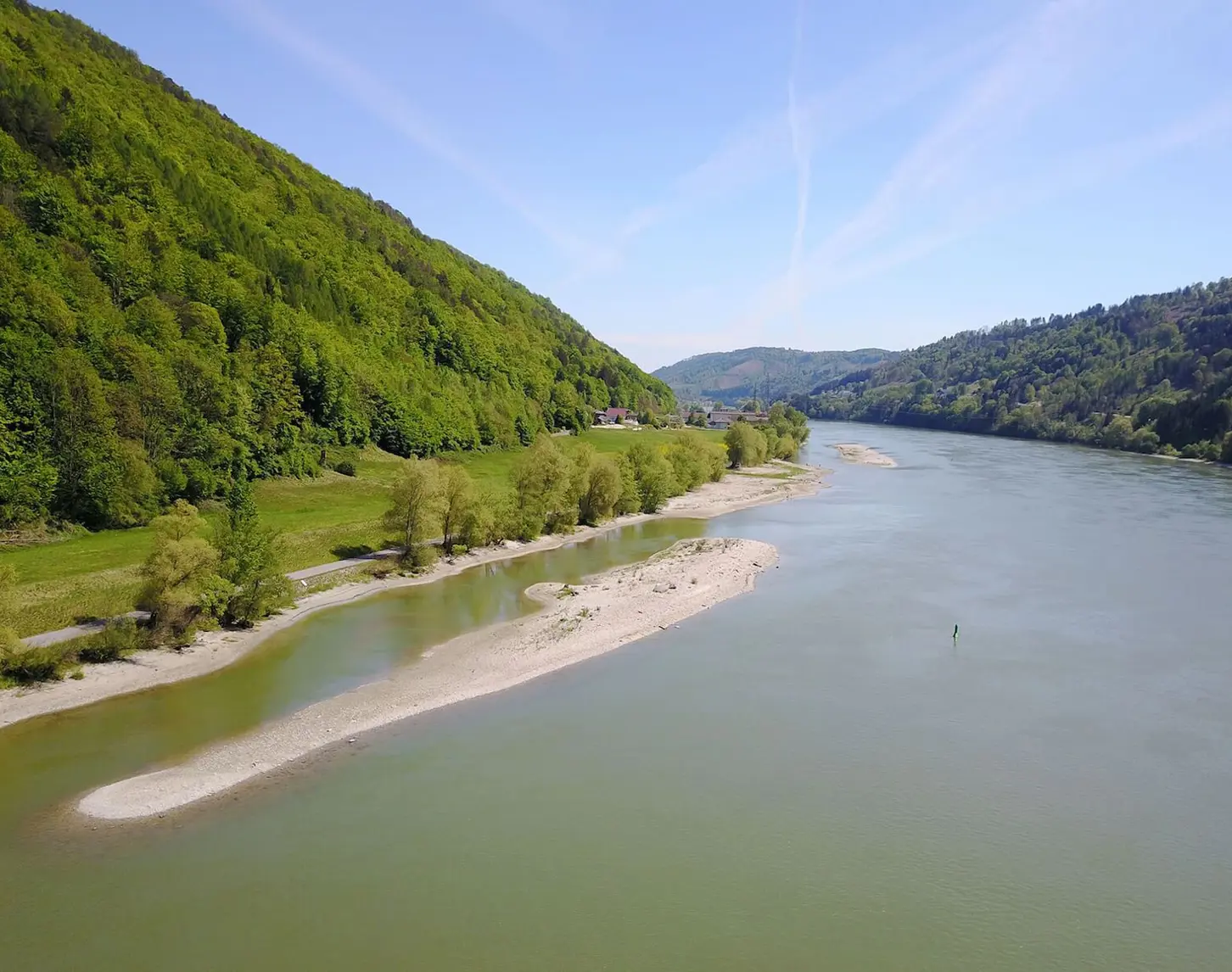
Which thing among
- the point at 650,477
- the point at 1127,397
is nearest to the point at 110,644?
the point at 650,477

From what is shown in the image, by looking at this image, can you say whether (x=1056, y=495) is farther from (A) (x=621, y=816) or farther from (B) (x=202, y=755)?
(B) (x=202, y=755)

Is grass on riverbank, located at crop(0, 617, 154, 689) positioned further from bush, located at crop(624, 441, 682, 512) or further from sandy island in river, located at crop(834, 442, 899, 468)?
sandy island in river, located at crop(834, 442, 899, 468)

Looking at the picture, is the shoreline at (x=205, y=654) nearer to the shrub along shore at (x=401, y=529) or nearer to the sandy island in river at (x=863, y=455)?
the shrub along shore at (x=401, y=529)

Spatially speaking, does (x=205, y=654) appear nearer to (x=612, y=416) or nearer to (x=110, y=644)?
(x=110, y=644)

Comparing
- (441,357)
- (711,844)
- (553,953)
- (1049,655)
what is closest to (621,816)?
(711,844)

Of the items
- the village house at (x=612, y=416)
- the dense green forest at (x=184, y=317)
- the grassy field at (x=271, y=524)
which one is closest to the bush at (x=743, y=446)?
the dense green forest at (x=184, y=317)

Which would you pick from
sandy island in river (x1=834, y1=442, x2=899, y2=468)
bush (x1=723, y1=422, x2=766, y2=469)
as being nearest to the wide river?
bush (x1=723, y1=422, x2=766, y2=469)
